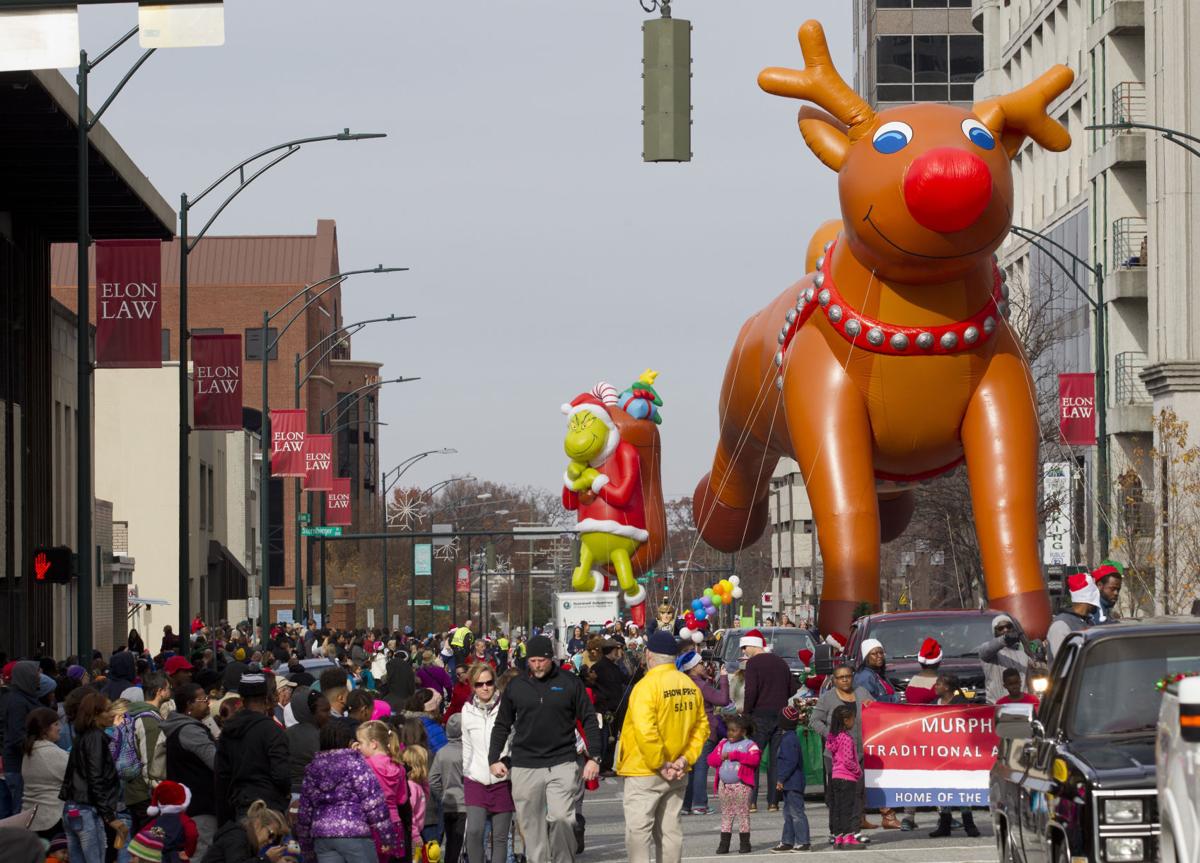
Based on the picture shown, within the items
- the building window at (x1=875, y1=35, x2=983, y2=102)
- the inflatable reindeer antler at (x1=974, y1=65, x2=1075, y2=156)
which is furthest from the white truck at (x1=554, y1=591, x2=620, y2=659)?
the building window at (x1=875, y1=35, x2=983, y2=102)

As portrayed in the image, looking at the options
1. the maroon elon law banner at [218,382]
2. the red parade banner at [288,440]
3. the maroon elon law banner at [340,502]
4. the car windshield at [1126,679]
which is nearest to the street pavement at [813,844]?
the car windshield at [1126,679]

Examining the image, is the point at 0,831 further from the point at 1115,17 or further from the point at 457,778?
the point at 1115,17

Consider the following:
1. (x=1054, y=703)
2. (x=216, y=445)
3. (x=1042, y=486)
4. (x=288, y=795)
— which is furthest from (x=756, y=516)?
(x=216, y=445)

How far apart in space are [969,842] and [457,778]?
13.0 ft

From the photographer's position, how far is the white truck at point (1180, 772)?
7.23 metres

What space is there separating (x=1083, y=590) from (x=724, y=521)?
45.2 feet

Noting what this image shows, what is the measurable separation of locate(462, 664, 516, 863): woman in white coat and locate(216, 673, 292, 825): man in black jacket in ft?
6.91

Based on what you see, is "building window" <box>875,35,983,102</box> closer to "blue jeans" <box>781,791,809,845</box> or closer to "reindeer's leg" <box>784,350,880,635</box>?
"reindeer's leg" <box>784,350,880,635</box>

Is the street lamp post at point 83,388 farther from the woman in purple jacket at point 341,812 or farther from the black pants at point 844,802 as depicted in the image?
the woman in purple jacket at point 341,812

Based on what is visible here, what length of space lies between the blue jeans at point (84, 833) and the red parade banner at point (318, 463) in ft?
99.0

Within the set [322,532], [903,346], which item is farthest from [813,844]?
[322,532]

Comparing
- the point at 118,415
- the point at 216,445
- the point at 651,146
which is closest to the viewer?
the point at 651,146

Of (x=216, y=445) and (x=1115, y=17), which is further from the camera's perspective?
(x=216, y=445)

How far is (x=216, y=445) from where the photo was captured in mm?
62156
